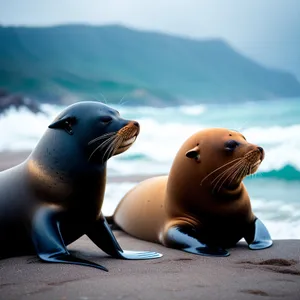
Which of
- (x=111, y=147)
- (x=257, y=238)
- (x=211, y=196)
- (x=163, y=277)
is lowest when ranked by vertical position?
(x=163, y=277)

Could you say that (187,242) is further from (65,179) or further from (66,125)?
(66,125)

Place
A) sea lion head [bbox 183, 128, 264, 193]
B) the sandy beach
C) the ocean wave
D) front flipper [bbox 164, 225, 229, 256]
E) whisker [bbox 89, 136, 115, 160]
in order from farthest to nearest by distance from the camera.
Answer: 1. the ocean wave
2. sea lion head [bbox 183, 128, 264, 193]
3. front flipper [bbox 164, 225, 229, 256]
4. whisker [bbox 89, 136, 115, 160]
5. the sandy beach

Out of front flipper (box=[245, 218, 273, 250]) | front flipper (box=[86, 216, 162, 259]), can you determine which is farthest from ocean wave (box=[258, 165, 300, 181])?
front flipper (box=[86, 216, 162, 259])

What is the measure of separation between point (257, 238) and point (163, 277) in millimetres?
1904

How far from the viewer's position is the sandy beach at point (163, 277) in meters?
2.89

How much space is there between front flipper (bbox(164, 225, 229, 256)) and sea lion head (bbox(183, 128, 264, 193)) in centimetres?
36

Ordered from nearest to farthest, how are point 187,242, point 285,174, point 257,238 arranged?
point 187,242, point 257,238, point 285,174

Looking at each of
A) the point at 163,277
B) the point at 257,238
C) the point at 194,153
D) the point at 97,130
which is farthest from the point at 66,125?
the point at 257,238

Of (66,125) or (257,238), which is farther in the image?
(257,238)

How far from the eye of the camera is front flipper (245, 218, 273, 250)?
16.5 feet

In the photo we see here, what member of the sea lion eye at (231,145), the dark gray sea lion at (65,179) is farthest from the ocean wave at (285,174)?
the dark gray sea lion at (65,179)

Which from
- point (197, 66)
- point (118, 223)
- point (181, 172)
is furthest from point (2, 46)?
point (181, 172)

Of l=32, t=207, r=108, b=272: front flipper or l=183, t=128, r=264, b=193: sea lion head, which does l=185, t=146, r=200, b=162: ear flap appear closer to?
l=183, t=128, r=264, b=193: sea lion head

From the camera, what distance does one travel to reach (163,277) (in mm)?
3385
